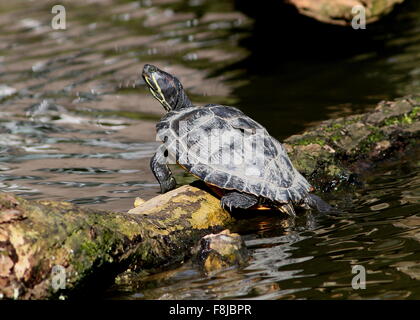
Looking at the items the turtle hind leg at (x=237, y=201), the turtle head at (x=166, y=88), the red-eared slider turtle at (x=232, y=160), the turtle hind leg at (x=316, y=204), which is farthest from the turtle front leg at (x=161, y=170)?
the turtle hind leg at (x=316, y=204)

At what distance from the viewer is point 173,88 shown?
657 cm

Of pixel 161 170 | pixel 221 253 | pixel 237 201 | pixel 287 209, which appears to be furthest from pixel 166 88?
pixel 221 253

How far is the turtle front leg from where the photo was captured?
5.92 metres

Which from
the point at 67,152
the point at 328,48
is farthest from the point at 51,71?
the point at 328,48

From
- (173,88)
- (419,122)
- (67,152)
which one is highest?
(173,88)

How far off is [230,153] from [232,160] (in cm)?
9

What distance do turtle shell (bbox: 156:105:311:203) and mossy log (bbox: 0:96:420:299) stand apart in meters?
0.27

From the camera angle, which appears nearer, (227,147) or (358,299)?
A: (358,299)

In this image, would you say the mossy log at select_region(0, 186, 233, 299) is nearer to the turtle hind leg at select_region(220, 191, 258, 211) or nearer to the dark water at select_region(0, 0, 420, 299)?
the dark water at select_region(0, 0, 420, 299)

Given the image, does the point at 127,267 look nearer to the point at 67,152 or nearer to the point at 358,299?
the point at 358,299

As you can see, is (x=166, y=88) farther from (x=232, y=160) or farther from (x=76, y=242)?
(x=76, y=242)
